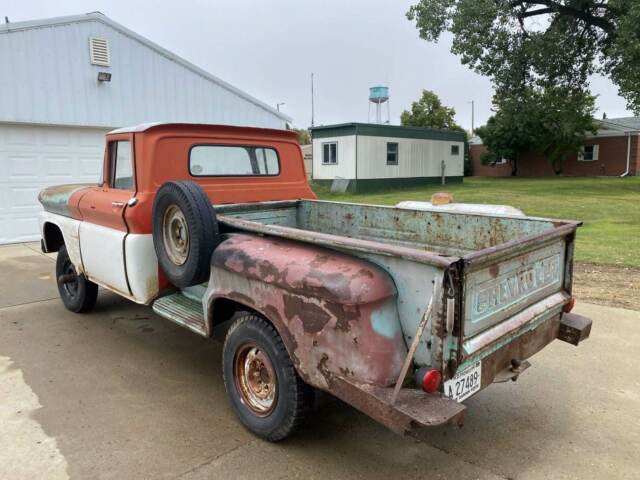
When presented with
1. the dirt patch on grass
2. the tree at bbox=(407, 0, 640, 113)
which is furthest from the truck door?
the tree at bbox=(407, 0, 640, 113)

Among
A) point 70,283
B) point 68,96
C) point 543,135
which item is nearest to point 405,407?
point 70,283

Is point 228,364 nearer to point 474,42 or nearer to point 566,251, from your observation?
point 566,251

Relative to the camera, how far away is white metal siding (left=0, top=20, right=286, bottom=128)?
9.92 metres

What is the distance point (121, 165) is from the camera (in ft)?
15.1

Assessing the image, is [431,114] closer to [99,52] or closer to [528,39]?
[528,39]

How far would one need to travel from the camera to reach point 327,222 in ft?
16.3

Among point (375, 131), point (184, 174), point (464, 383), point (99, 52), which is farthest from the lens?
point (375, 131)

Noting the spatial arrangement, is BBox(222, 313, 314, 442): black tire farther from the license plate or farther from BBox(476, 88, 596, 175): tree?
BBox(476, 88, 596, 175): tree

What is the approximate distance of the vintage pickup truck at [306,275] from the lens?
2.42m

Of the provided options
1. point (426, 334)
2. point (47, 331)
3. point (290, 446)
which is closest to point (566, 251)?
point (426, 334)

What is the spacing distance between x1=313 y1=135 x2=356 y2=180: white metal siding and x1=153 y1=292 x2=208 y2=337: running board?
18536 mm

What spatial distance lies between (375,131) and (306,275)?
20748mm

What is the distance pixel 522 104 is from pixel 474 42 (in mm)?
2969

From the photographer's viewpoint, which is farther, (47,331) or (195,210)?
(47,331)
